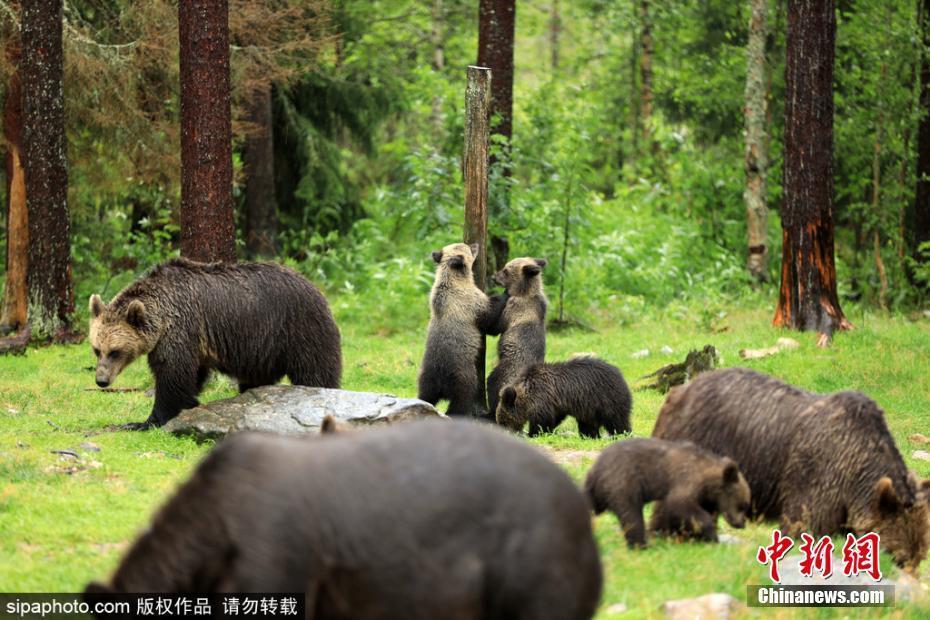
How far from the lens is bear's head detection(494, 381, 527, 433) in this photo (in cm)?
1138

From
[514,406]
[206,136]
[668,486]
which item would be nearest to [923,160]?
[514,406]

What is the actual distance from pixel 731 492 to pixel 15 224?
1378cm

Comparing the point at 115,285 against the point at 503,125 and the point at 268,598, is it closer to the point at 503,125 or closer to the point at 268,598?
the point at 503,125

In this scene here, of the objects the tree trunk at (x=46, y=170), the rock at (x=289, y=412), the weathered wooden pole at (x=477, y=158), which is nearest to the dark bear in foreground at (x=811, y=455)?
the rock at (x=289, y=412)

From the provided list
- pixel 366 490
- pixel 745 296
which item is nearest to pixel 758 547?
pixel 366 490

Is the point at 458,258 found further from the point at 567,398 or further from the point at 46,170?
the point at 46,170

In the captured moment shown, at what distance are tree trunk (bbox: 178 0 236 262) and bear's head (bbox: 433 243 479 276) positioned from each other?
2.73 m

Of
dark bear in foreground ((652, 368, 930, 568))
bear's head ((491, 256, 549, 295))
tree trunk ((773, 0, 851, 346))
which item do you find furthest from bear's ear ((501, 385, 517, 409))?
tree trunk ((773, 0, 851, 346))

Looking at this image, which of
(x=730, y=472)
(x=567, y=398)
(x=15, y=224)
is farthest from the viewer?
(x=15, y=224)

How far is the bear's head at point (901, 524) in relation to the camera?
737 cm

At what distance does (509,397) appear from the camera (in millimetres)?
11391

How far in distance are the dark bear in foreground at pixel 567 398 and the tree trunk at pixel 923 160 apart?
10848mm

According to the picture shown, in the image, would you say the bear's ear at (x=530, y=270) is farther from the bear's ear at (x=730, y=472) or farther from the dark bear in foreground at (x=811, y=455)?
the bear's ear at (x=730, y=472)

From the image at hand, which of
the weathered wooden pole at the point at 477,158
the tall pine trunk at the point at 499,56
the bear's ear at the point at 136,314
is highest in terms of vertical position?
the tall pine trunk at the point at 499,56
